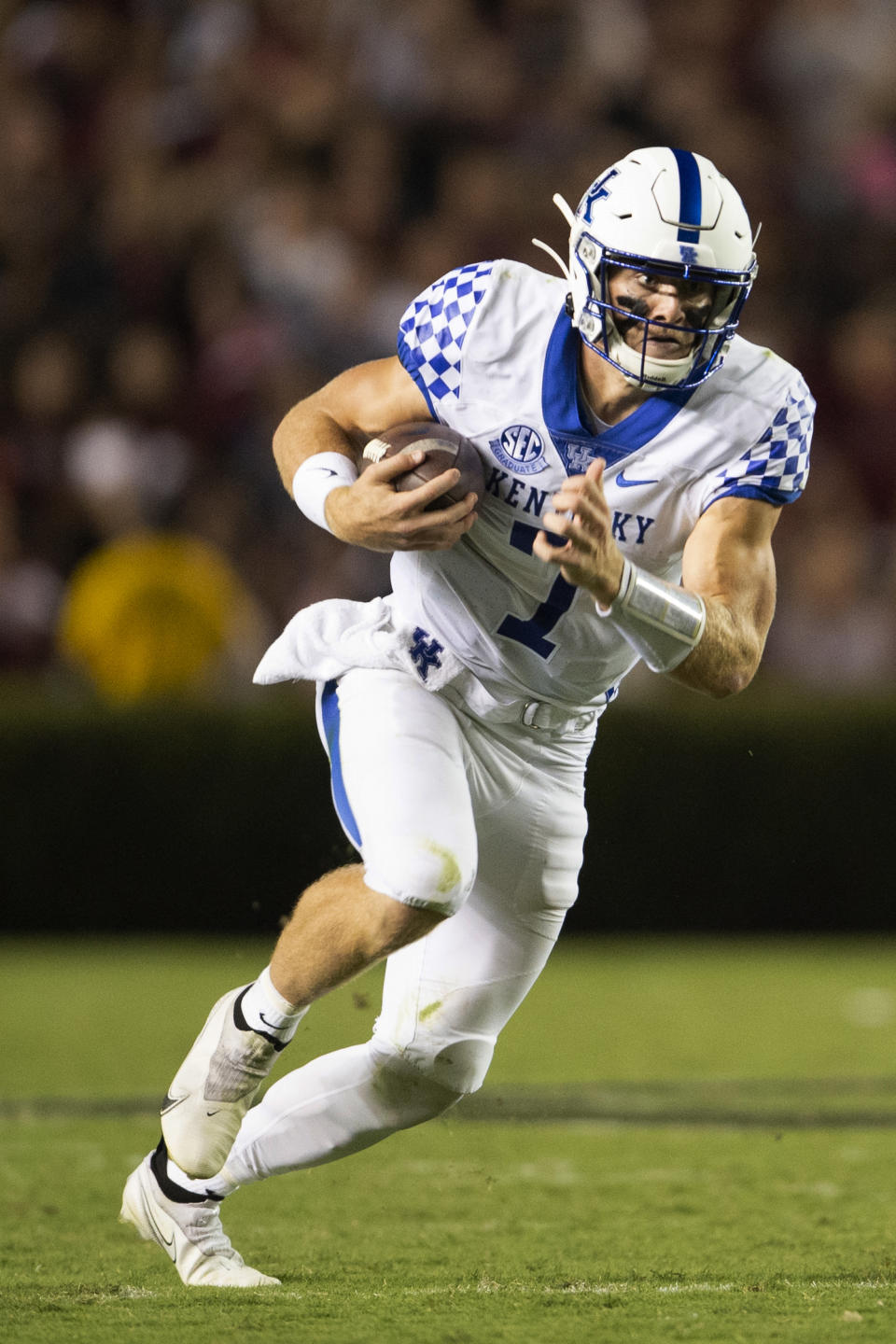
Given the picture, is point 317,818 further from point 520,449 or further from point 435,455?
point 435,455

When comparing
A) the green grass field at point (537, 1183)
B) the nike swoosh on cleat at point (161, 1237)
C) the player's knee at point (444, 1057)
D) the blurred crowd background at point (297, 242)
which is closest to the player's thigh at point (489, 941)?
the player's knee at point (444, 1057)

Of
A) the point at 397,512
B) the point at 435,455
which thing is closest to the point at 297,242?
the point at 435,455

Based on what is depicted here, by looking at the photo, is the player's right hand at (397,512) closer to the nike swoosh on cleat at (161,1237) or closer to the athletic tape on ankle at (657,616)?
the athletic tape on ankle at (657,616)

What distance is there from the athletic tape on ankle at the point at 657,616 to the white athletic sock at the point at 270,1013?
0.85 metres

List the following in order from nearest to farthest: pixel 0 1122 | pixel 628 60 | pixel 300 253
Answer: pixel 0 1122
pixel 300 253
pixel 628 60

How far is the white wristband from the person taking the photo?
347cm

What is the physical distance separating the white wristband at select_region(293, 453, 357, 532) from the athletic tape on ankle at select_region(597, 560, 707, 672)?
1.94 ft

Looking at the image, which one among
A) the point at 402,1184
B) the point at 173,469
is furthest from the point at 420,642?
the point at 173,469

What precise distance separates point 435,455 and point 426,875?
28.6 inches

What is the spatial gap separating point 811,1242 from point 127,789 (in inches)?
189

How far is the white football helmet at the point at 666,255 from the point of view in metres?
3.42

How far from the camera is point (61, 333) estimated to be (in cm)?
897

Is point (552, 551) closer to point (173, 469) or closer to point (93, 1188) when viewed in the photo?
point (93, 1188)

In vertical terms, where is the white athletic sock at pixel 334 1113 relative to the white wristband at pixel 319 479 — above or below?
below
